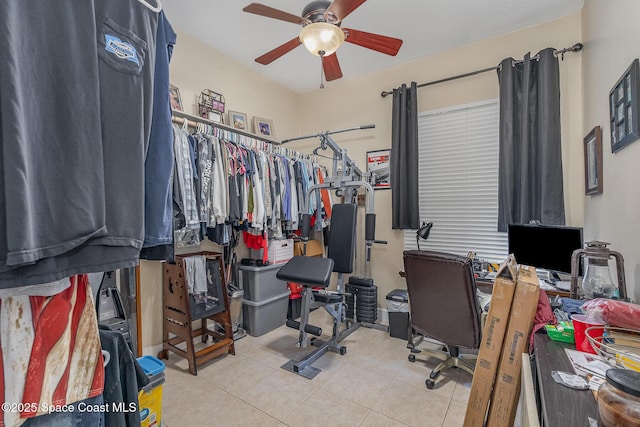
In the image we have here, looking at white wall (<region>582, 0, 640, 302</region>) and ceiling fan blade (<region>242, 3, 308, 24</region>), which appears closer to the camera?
white wall (<region>582, 0, 640, 302</region>)

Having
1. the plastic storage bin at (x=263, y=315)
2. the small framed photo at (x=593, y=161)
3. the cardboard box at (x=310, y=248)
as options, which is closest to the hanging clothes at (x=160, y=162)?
the plastic storage bin at (x=263, y=315)

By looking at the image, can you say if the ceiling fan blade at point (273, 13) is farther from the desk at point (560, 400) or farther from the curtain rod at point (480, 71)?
the desk at point (560, 400)

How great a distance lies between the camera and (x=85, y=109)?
23.0 inches

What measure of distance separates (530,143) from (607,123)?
810mm

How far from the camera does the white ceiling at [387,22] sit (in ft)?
8.09

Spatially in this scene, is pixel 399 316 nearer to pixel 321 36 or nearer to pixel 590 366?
pixel 590 366

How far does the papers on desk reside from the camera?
82cm

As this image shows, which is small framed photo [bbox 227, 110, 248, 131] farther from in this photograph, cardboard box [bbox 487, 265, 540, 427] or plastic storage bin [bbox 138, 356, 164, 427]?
cardboard box [bbox 487, 265, 540, 427]

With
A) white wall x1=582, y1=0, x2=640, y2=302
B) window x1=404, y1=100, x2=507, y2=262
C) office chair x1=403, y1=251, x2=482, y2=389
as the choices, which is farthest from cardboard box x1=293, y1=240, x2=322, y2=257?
white wall x1=582, y1=0, x2=640, y2=302

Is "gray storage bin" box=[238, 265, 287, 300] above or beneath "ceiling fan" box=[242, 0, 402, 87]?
beneath

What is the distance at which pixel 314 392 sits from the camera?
205cm

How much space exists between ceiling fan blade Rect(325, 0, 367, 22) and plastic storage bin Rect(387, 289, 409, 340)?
2.50 meters

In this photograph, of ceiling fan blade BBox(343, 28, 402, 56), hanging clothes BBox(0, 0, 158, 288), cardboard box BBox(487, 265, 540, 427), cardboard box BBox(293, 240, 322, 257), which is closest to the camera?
hanging clothes BBox(0, 0, 158, 288)

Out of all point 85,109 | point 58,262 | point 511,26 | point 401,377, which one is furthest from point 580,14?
point 58,262
